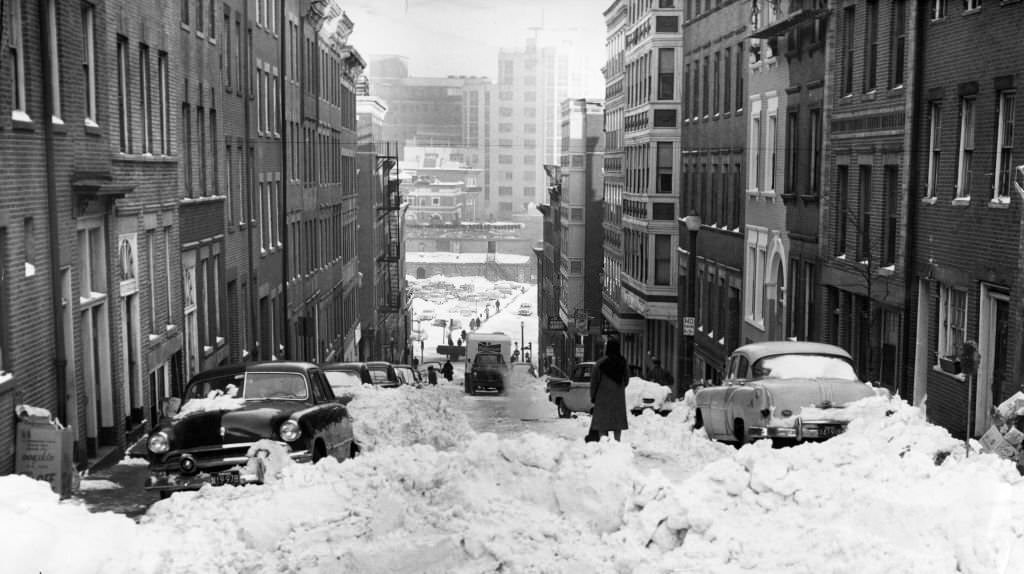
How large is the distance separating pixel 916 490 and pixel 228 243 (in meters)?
27.7

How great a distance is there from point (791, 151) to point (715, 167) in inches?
406

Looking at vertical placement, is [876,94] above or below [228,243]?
above

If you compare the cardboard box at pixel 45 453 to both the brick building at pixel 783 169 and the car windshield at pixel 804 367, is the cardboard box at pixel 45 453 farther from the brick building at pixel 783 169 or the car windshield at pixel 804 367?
the brick building at pixel 783 169

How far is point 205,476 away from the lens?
15945 mm

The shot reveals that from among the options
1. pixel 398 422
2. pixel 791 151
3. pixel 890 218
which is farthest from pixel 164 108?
pixel 791 151

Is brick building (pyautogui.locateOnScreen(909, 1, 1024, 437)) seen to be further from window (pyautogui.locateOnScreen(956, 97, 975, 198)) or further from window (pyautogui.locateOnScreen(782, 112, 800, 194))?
window (pyautogui.locateOnScreen(782, 112, 800, 194))

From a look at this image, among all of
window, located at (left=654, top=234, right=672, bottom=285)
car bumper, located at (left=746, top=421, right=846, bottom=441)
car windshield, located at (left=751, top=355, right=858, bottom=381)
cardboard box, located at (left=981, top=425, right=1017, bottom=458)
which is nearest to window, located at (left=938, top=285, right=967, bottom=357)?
car windshield, located at (left=751, top=355, right=858, bottom=381)

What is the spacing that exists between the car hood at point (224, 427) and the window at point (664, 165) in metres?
44.2

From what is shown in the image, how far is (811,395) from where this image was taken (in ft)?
62.1

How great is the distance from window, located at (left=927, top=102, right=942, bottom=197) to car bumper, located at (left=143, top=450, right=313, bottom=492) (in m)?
16.8

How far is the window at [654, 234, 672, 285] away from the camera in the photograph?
59.2 metres

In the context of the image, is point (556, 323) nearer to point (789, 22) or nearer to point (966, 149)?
point (789, 22)

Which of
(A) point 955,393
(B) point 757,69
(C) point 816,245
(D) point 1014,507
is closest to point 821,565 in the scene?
(D) point 1014,507

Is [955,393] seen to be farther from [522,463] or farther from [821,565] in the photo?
[821,565]
